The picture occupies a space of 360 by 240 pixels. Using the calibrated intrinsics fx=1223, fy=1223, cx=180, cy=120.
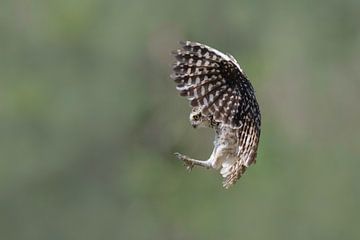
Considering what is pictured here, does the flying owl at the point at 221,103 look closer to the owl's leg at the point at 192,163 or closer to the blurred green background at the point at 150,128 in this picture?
the owl's leg at the point at 192,163

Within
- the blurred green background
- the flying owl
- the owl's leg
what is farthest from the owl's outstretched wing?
the blurred green background

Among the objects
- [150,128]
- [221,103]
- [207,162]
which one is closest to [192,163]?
[207,162]

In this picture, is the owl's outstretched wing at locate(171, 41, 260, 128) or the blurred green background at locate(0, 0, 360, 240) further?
the blurred green background at locate(0, 0, 360, 240)

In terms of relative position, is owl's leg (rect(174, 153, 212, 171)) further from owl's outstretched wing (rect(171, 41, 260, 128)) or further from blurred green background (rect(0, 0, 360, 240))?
blurred green background (rect(0, 0, 360, 240))

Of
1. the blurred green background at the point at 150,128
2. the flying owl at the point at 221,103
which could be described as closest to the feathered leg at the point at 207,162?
the flying owl at the point at 221,103

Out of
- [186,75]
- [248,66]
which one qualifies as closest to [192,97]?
[186,75]

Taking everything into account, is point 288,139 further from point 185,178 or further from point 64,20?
point 64,20
